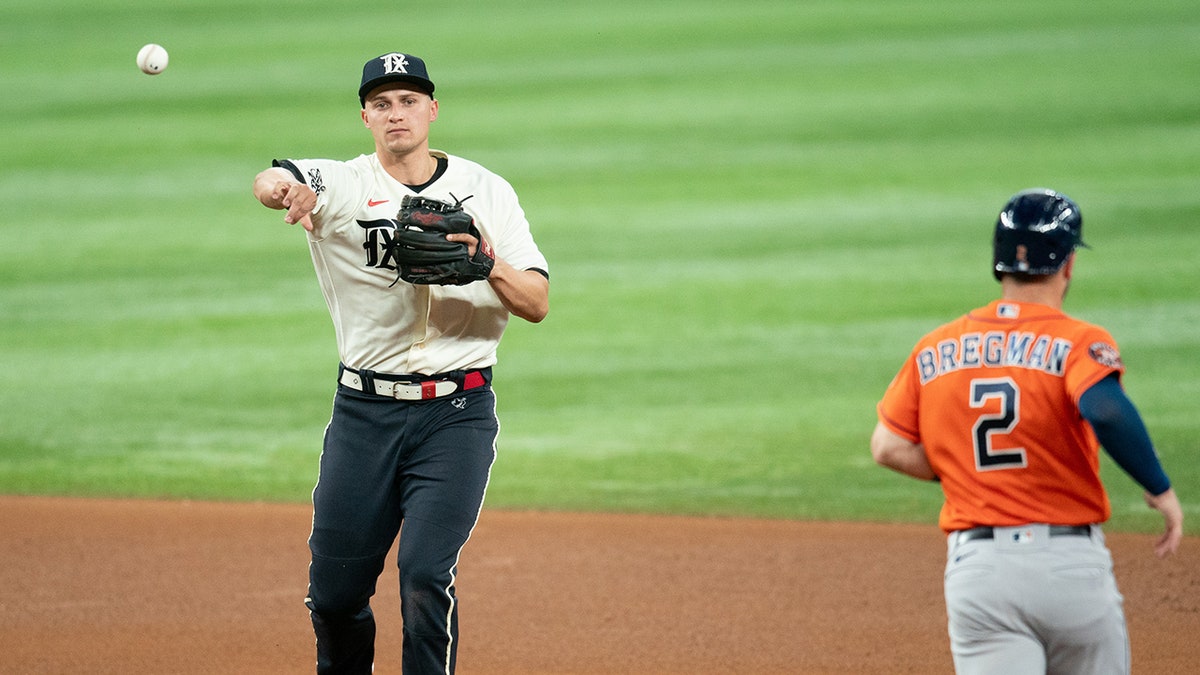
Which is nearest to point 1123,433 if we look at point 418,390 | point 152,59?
point 418,390

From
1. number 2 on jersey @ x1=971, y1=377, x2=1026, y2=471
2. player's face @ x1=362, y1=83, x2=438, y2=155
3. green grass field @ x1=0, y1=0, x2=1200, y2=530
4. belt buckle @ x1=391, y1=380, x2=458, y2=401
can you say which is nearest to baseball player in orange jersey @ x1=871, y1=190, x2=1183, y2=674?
number 2 on jersey @ x1=971, y1=377, x2=1026, y2=471

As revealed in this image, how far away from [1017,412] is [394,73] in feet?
7.19

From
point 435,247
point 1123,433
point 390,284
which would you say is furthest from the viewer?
point 390,284

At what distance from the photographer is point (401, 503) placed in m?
4.34

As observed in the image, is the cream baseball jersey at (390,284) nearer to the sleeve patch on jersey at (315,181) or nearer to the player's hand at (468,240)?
the sleeve patch on jersey at (315,181)

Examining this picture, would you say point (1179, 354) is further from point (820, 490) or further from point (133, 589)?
point (133, 589)

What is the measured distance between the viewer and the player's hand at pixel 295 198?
4.07 m

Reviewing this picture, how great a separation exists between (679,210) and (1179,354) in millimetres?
4783

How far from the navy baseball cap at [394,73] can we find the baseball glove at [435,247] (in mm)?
453

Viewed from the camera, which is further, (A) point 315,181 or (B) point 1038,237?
(A) point 315,181

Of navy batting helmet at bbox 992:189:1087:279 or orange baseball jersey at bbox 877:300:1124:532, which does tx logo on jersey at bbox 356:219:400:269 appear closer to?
orange baseball jersey at bbox 877:300:1124:532

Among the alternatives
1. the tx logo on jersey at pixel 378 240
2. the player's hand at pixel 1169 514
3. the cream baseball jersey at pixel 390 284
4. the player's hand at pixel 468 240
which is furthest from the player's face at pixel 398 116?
the player's hand at pixel 1169 514

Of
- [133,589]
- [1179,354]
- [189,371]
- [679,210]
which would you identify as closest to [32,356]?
[189,371]

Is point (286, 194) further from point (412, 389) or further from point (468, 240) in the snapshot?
point (412, 389)
